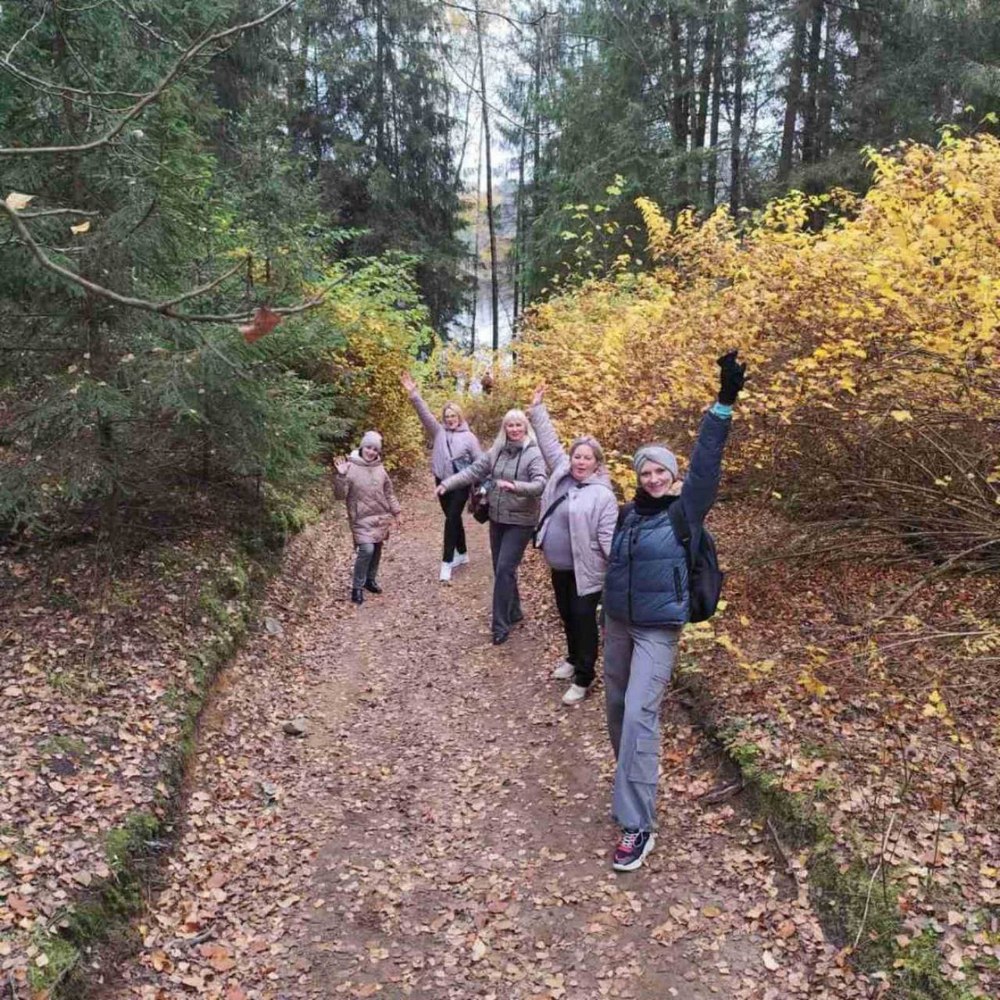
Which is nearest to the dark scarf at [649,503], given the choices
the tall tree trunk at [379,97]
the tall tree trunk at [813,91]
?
the tall tree trunk at [813,91]

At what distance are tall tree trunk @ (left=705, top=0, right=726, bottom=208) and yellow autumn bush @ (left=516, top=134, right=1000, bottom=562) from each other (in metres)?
12.0

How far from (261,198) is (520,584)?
559 cm

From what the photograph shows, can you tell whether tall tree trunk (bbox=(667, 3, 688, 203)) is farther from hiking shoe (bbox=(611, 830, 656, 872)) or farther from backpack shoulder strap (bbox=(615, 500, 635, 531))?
hiking shoe (bbox=(611, 830, 656, 872))

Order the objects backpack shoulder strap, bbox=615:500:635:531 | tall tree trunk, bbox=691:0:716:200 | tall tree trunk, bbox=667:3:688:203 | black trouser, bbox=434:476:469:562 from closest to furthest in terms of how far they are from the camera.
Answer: backpack shoulder strap, bbox=615:500:635:531, black trouser, bbox=434:476:469:562, tall tree trunk, bbox=667:3:688:203, tall tree trunk, bbox=691:0:716:200

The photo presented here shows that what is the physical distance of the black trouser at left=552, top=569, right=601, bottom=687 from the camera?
575cm

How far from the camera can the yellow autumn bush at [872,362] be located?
4754mm

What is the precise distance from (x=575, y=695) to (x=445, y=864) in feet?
6.24

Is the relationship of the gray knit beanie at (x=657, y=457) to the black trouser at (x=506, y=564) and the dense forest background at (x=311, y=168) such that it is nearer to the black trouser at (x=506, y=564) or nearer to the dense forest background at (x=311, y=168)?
the dense forest background at (x=311, y=168)

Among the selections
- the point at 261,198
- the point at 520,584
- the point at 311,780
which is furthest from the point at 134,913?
the point at 261,198

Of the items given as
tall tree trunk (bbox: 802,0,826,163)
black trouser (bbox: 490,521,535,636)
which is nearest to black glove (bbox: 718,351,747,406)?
black trouser (bbox: 490,521,535,636)

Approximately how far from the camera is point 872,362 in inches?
203

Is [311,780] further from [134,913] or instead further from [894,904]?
[894,904]

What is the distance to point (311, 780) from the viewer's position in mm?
5242

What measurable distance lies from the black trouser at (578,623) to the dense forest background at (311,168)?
293 cm
